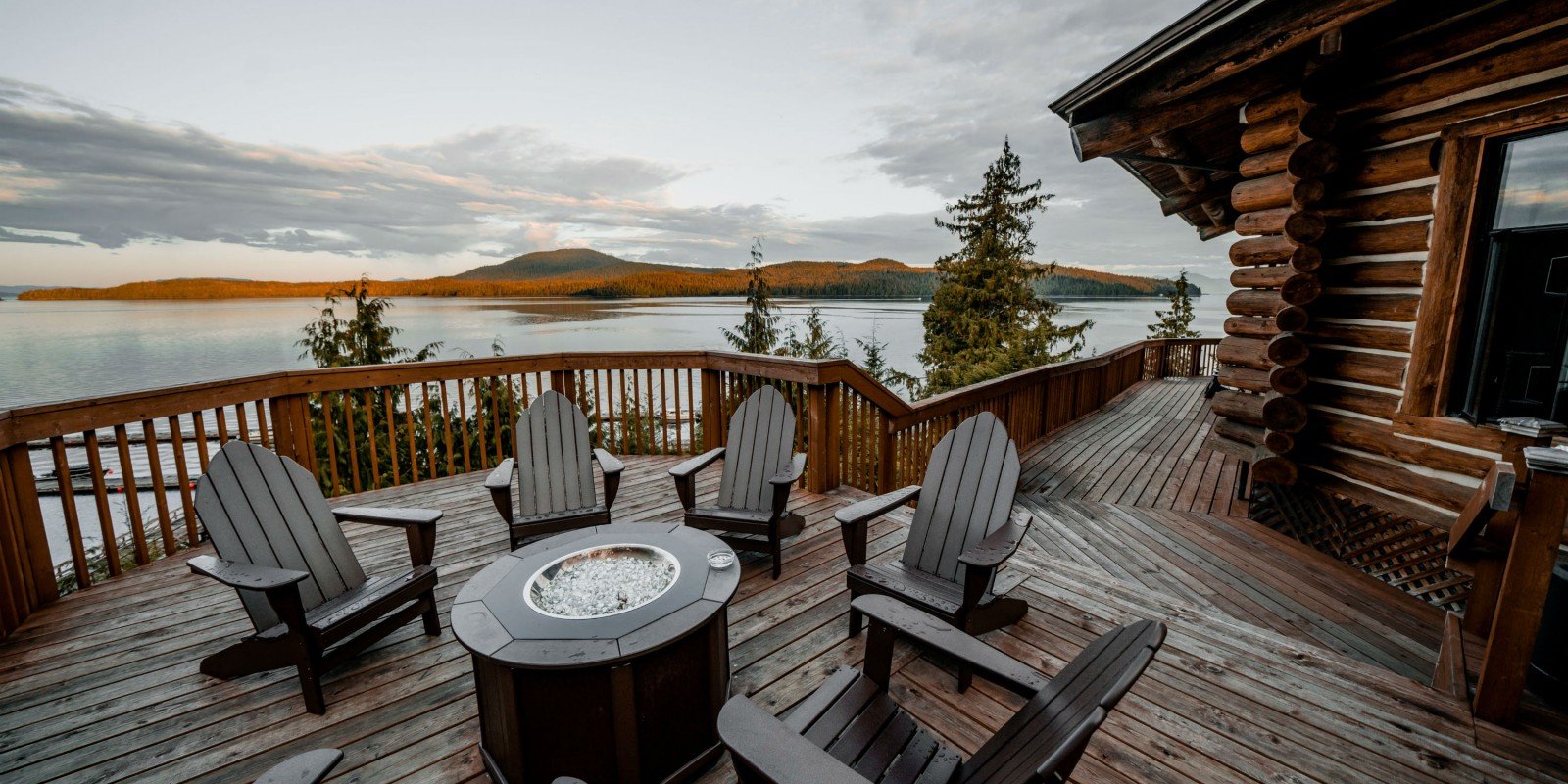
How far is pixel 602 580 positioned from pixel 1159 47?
460 cm

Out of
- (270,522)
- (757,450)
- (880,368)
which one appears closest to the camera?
(270,522)

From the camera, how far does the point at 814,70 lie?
397 inches

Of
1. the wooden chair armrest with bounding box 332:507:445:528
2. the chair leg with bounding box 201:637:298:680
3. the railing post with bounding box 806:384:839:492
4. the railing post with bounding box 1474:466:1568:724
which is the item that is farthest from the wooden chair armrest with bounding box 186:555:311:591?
the railing post with bounding box 1474:466:1568:724

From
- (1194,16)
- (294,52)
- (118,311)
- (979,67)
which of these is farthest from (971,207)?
(118,311)

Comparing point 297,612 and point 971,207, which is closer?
point 297,612

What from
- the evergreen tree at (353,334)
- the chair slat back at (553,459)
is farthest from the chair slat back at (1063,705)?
the evergreen tree at (353,334)

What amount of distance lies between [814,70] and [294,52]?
766cm

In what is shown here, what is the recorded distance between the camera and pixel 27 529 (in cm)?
257

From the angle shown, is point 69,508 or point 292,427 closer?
Answer: point 69,508

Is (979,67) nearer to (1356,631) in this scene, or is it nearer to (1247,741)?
(1356,631)

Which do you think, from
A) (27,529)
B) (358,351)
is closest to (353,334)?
(358,351)

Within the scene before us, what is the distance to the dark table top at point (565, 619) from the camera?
1.49 metres

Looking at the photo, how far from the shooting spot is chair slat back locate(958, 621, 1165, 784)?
1.00 meters

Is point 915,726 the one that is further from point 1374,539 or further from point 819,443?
point 1374,539
